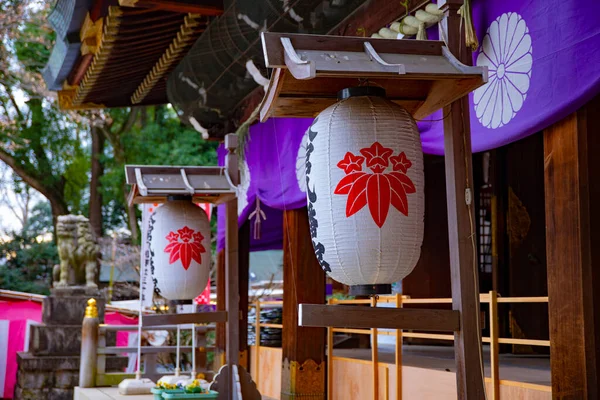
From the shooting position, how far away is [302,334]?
7.50 m

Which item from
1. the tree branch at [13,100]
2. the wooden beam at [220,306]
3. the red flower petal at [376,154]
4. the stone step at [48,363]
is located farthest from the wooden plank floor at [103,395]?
the tree branch at [13,100]

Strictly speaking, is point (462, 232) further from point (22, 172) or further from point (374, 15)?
point (22, 172)

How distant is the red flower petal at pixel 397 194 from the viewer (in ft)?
10.3

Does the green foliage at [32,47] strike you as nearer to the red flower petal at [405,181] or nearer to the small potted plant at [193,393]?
the small potted plant at [193,393]

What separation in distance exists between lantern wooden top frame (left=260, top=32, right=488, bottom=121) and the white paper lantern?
3281mm

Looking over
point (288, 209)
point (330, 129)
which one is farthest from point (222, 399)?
point (330, 129)

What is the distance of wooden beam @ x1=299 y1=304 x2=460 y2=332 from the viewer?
3.07 metres

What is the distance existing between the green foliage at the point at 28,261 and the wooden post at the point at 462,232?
759 inches

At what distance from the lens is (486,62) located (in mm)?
4320

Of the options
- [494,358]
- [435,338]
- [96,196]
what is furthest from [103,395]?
[96,196]

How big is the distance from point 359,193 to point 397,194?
0.53 ft

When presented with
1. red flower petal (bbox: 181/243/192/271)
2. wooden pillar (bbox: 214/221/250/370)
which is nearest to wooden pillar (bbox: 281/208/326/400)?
red flower petal (bbox: 181/243/192/271)

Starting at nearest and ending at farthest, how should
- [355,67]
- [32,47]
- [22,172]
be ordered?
[355,67] < [32,47] < [22,172]

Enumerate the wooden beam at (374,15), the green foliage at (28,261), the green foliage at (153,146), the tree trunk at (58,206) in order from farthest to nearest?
the green foliage at (28,261)
the tree trunk at (58,206)
the green foliage at (153,146)
the wooden beam at (374,15)
